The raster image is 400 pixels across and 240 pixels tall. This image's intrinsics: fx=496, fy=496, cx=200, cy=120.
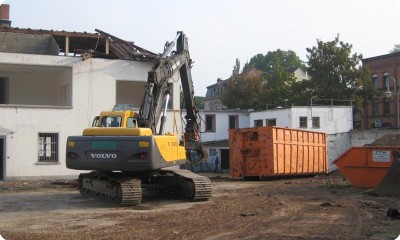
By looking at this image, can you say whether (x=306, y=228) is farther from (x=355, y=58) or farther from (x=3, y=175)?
(x=355, y=58)

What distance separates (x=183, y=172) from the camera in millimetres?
15742

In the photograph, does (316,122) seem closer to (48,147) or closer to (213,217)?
(48,147)

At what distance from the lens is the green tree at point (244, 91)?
59.8 m

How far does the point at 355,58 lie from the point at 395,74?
33.2 ft

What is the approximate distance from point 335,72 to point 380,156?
35588 mm

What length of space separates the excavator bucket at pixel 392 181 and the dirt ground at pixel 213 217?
23.5 inches

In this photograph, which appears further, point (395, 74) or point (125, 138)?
point (395, 74)

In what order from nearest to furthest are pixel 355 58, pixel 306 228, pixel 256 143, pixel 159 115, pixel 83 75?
pixel 306 228, pixel 159 115, pixel 256 143, pixel 83 75, pixel 355 58

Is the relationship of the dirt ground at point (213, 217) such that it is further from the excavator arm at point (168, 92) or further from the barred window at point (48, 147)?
the barred window at point (48, 147)

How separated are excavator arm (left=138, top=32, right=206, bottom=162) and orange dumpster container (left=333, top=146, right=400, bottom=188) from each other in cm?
561

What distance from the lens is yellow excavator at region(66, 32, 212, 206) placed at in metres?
13.2

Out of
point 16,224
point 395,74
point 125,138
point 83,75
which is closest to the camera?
point 16,224

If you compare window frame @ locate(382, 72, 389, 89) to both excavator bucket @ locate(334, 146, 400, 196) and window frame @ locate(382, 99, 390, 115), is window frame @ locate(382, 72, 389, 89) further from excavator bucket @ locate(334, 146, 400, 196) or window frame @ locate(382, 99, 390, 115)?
excavator bucket @ locate(334, 146, 400, 196)

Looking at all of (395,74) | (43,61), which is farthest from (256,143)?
(395,74)
